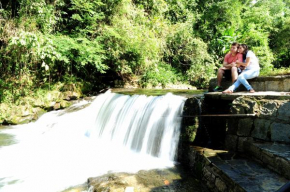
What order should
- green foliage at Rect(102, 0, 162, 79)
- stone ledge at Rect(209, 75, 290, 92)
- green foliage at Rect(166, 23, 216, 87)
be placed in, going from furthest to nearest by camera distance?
green foliage at Rect(166, 23, 216, 87), green foliage at Rect(102, 0, 162, 79), stone ledge at Rect(209, 75, 290, 92)

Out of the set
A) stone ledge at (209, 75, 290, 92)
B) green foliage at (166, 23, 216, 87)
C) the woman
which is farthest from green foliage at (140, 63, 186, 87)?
the woman

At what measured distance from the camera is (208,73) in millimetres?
13656

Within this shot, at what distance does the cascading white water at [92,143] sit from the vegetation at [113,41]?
2178mm

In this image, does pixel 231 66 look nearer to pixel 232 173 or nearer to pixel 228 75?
pixel 228 75

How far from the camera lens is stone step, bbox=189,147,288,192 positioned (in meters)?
2.50

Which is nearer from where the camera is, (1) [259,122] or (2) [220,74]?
(1) [259,122]

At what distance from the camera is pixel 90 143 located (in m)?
6.25

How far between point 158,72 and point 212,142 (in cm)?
788

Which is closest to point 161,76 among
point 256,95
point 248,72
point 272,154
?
point 248,72

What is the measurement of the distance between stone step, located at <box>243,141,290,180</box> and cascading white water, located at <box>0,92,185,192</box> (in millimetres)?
1717

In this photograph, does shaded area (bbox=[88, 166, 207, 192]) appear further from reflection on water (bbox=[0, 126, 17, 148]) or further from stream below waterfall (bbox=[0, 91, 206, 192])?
reflection on water (bbox=[0, 126, 17, 148])

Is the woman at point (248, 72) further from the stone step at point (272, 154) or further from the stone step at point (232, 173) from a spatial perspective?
the stone step at point (232, 173)

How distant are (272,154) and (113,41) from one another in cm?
835

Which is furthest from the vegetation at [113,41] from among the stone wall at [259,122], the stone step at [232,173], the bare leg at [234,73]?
the stone step at [232,173]
